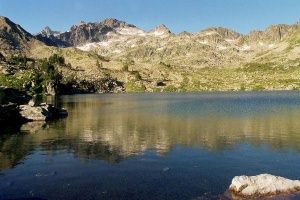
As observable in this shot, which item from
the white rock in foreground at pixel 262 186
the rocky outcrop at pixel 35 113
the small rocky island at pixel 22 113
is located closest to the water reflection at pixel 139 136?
the small rocky island at pixel 22 113

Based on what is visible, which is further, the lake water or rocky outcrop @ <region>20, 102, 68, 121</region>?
rocky outcrop @ <region>20, 102, 68, 121</region>

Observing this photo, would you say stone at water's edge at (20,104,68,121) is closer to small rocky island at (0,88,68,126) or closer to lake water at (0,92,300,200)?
small rocky island at (0,88,68,126)

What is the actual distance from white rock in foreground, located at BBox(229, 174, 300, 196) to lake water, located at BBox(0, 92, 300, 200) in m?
2.52

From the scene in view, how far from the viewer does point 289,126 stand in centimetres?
10050

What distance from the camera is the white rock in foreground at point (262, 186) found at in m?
42.4

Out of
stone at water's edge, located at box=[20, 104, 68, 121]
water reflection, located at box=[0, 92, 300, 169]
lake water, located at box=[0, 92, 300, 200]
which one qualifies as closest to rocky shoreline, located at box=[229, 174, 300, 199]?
lake water, located at box=[0, 92, 300, 200]

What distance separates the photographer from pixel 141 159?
2489 inches

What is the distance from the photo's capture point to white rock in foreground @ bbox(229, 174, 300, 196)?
139ft

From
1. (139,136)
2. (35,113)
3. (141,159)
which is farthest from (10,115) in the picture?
(141,159)

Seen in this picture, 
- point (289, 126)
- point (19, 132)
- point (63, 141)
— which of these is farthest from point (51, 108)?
point (289, 126)

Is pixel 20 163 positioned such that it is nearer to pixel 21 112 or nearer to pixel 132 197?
pixel 132 197

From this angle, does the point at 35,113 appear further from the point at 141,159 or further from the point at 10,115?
the point at 141,159

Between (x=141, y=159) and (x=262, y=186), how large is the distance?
2463 centimetres

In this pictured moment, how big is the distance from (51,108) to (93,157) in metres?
78.1
